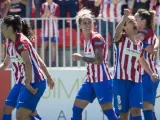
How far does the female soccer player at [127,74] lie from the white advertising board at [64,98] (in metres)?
2.99

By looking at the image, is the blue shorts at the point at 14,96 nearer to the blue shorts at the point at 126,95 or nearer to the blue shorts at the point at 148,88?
the blue shorts at the point at 126,95

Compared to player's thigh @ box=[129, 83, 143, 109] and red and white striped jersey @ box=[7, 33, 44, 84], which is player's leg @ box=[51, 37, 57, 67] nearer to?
red and white striped jersey @ box=[7, 33, 44, 84]

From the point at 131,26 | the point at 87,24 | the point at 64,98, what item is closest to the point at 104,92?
the point at 87,24

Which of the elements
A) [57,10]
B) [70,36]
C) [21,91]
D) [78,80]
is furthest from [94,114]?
[21,91]

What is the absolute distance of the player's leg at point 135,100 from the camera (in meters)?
10.6

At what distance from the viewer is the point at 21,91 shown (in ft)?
34.7

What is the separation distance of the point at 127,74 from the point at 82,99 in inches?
33.2

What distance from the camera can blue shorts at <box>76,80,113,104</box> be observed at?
36.2ft

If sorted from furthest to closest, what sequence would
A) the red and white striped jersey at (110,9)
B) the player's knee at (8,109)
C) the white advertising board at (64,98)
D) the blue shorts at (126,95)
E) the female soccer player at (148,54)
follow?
the red and white striped jersey at (110,9) → the white advertising board at (64,98) → the female soccer player at (148,54) → the player's knee at (8,109) → the blue shorts at (126,95)

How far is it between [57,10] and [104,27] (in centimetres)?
159

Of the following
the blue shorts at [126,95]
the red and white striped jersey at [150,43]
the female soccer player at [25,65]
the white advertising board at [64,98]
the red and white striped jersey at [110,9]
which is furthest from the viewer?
the red and white striped jersey at [110,9]

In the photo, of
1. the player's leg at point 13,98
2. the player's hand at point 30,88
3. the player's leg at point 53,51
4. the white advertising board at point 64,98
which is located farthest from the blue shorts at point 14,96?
the player's leg at point 53,51

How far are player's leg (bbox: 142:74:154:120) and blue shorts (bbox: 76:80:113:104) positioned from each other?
0.78 meters

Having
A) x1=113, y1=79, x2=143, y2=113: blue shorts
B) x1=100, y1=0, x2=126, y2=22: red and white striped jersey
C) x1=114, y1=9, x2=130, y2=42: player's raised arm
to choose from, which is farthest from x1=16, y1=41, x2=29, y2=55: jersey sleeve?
x1=100, y1=0, x2=126, y2=22: red and white striped jersey
